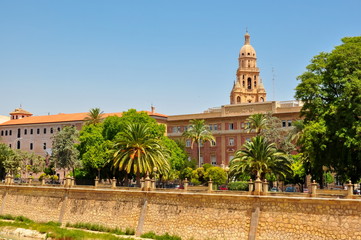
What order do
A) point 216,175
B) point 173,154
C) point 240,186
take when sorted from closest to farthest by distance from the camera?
1. point 240,186
2. point 216,175
3. point 173,154

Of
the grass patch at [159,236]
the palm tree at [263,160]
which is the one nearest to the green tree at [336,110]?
the palm tree at [263,160]

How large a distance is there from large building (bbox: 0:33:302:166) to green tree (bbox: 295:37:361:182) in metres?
33.9

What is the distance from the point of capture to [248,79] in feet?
335

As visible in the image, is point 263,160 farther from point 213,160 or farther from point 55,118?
point 55,118

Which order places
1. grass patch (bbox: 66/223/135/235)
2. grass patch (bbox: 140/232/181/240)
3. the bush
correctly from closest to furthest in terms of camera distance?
grass patch (bbox: 140/232/181/240) < grass patch (bbox: 66/223/135/235) < the bush

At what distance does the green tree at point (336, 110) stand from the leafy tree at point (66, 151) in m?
35.2

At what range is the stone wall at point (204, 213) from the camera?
2759 cm

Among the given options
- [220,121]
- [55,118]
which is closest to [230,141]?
[220,121]

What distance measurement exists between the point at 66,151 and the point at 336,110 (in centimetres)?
4010

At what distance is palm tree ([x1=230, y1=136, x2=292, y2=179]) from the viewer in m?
45.4

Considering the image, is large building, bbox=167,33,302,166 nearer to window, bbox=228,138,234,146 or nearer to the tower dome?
window, bbox=228,138,234,146

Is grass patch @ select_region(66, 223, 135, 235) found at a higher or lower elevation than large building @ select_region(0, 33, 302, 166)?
lower

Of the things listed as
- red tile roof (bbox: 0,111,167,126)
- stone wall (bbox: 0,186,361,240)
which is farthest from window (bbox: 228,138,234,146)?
stone wall (bbox: 0,186,361,240)

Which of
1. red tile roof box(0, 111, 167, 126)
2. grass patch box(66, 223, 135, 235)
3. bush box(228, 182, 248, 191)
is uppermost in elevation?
red tile roof box(0, 111, 167, 126)
